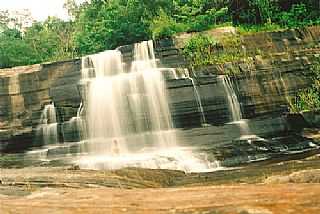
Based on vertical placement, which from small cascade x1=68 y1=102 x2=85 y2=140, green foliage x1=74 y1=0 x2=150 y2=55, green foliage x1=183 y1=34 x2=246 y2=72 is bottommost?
small cascade x1=68 y1=102 x2=85 y2=140

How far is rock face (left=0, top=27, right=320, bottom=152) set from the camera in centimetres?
1505

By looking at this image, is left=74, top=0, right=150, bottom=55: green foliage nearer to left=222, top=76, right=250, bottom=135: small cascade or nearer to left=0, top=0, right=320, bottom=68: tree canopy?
left=0, top=0, right=320, bottom=68: tree canopy

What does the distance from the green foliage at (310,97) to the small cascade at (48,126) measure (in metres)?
8.51

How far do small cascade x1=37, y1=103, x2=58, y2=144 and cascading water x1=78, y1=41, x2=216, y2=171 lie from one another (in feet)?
4.47

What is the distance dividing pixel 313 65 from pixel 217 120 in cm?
412

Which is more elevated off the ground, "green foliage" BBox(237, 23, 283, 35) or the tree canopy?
the tree canopy

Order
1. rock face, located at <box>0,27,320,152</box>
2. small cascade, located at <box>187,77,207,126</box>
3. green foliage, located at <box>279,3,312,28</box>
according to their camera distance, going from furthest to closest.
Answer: green foliage, located at <box>279,3,312,28</box> < rock face, located at <box>0,27,320,152</box> < small cascade, located at <box>187,77,207,126</box>

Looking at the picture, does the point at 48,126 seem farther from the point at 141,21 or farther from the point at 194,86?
the point at 141,21

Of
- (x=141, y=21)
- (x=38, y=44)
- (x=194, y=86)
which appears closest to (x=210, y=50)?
(x=194, y=86)

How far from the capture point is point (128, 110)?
1541 centimetres

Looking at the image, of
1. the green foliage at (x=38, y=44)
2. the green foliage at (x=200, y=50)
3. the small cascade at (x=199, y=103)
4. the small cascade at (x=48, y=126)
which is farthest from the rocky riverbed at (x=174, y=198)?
the green foliage at (x=38, y=44)

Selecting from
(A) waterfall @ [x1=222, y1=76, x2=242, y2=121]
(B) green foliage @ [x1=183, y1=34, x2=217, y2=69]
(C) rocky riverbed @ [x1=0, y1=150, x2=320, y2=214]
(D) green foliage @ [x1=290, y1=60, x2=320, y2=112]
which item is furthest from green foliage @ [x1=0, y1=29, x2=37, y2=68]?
(C) rocky riverbed @ [x1=0, y1=150, x2=320, y2=214]

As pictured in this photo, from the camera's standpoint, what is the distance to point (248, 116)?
50.2 feet

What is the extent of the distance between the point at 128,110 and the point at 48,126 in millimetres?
3152
